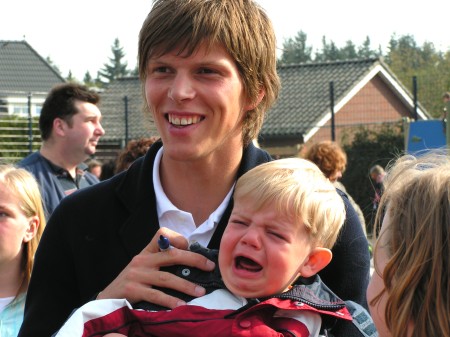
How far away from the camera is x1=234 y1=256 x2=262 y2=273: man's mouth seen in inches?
95.9

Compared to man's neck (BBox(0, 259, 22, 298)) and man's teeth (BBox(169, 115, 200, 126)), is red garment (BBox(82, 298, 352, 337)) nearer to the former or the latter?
man's teeth (BBox(169, 115, 200, 126))

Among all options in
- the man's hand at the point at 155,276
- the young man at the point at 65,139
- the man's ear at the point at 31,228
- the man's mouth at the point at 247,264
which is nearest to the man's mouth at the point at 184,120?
the man's hand at the point at 155,276

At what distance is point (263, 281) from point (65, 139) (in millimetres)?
5582

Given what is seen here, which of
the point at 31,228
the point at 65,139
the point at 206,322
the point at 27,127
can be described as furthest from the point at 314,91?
the point at 206,322

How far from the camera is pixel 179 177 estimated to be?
2789mm

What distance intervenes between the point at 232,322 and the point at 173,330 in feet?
0.58

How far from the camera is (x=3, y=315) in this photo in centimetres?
417

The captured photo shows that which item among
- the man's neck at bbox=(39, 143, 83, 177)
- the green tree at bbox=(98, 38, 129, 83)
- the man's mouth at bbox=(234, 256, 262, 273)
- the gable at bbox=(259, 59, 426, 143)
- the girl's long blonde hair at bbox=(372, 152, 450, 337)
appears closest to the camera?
the girl's long blonde hair at bbox=(372, 152, 450, 337)

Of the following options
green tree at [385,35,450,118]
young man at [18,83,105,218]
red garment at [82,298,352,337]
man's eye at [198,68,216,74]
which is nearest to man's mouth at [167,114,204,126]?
man's eye at [198,68,216,74]

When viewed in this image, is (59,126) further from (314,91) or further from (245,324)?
(314,91)

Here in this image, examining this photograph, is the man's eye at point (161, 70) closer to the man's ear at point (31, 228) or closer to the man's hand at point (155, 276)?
the man's hand at point (155, 276)

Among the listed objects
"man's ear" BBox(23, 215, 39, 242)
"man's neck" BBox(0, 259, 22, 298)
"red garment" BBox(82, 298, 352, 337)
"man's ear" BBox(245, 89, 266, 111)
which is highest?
"man's ear" BBox(245, 89, 266, 111)

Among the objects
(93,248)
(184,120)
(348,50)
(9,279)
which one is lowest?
(9,279)

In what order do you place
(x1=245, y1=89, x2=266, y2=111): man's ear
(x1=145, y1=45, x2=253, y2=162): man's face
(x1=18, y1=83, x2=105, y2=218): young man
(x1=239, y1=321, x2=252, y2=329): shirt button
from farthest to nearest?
(x1=18, y1=83, x2=105, y2=218): young man
(x1=245, y1=89, x2=266, y2=111): man's ear
(x1=145, y1=45, x2=253, y2=162): man's face
(x1=239, y1=321, x2=252, y2=329): shirt button
